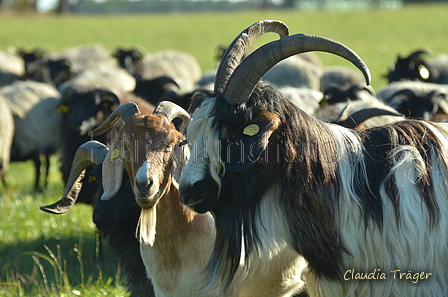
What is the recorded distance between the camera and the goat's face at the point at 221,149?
305 centimetres

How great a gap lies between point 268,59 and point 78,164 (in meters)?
2.36

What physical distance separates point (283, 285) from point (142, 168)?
134 centimetres

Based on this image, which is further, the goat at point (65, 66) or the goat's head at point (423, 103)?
the goat at point (65, 66)

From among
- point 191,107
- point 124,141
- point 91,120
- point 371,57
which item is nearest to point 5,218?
point 91,120

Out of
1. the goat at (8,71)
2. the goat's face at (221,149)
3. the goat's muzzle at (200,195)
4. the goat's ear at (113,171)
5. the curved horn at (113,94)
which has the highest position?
the goat's face at (221,149)

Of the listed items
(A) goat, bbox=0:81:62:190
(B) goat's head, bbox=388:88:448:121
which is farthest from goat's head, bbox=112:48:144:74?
(B) goat's head, bbox=388:88:448:121

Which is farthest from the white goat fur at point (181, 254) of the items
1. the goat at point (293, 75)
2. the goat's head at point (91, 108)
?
the goat at point (293, 75)

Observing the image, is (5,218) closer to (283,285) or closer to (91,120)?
(91,120)

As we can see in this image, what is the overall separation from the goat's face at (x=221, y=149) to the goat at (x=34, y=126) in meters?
7.59

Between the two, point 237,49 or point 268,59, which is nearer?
point 268,59

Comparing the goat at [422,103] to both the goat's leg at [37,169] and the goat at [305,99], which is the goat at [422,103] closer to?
the goat at [305,99]

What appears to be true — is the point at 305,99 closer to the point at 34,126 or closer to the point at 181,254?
the point at 181,254

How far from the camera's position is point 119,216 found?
4.54 metres

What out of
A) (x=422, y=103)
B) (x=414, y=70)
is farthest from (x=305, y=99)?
(x=414, y=70)
